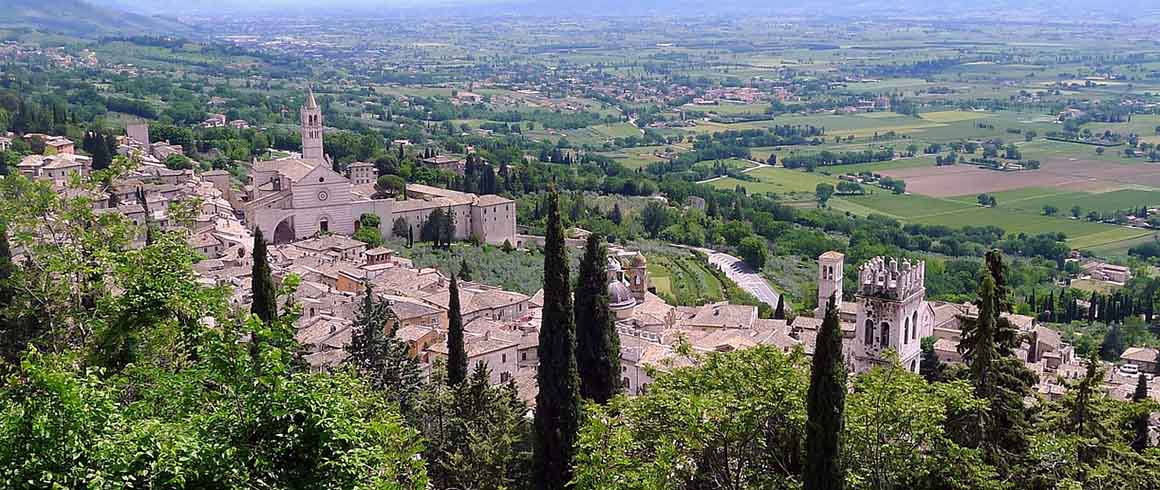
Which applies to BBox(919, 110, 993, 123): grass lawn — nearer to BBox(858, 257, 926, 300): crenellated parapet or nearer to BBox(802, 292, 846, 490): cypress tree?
BBox(858, 257, 926, 300): crenellated parapet

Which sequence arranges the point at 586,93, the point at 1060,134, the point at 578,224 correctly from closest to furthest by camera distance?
the point at 578,224, the point at 1060,134, the point at 586,93

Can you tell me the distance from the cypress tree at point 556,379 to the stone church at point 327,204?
35.3 metres

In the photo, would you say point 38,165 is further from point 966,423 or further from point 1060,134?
point 1060,134

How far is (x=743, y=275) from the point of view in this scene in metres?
59.2

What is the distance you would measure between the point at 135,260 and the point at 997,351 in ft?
45.1

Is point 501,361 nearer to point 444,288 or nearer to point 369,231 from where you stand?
point 444,288

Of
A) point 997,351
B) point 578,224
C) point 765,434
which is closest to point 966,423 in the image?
point 997,351

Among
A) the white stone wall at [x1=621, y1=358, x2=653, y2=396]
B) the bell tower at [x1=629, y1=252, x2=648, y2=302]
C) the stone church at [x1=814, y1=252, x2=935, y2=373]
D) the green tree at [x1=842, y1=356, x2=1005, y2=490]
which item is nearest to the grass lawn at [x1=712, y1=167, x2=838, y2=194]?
the bell tower at [x1=629, y1=252, x2=648, y2=302]

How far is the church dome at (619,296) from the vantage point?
128 feet

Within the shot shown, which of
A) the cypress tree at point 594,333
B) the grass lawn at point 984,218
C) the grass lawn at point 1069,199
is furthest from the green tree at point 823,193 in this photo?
the cypress tree at point 594,333

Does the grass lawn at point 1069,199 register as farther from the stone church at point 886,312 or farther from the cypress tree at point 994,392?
the cypress tree at point 994,392

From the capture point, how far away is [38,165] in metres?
47.8

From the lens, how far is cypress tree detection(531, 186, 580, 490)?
20.7 metres

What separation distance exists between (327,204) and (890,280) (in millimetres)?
35487
